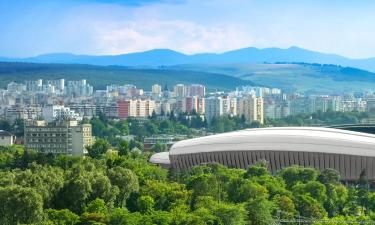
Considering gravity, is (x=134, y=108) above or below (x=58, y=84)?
below

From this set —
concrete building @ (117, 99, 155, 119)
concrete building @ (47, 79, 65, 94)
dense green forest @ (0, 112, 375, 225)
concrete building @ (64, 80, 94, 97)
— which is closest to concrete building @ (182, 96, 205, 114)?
concrete building @ (117, 99, 155, 119)

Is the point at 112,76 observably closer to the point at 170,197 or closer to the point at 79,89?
the point at 79,89

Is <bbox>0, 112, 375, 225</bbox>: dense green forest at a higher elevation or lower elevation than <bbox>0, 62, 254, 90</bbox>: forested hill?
lower

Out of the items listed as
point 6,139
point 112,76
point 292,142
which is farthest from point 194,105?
point 112,76

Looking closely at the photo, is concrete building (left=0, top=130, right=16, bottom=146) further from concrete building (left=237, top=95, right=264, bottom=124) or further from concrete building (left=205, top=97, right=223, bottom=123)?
concrete building (left=205, top=97, right=223, bottom=123)

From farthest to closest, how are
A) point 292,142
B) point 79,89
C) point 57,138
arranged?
point 79,89 < point 57,138 < point 292,142

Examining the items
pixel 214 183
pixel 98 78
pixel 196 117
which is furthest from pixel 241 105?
pixel 98 78

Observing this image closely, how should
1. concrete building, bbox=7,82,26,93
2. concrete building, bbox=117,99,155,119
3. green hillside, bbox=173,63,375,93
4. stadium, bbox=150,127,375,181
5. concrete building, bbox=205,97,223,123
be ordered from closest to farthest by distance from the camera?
1. stadium, bbox=150,127,375,181
2. concrete building, bbox=117,99,155,119
3. concrete building, bbox=205,97,223,123
4. concrete building, bbox=7,82,26,93
5. green hillside, bbox=173,63,375,93
